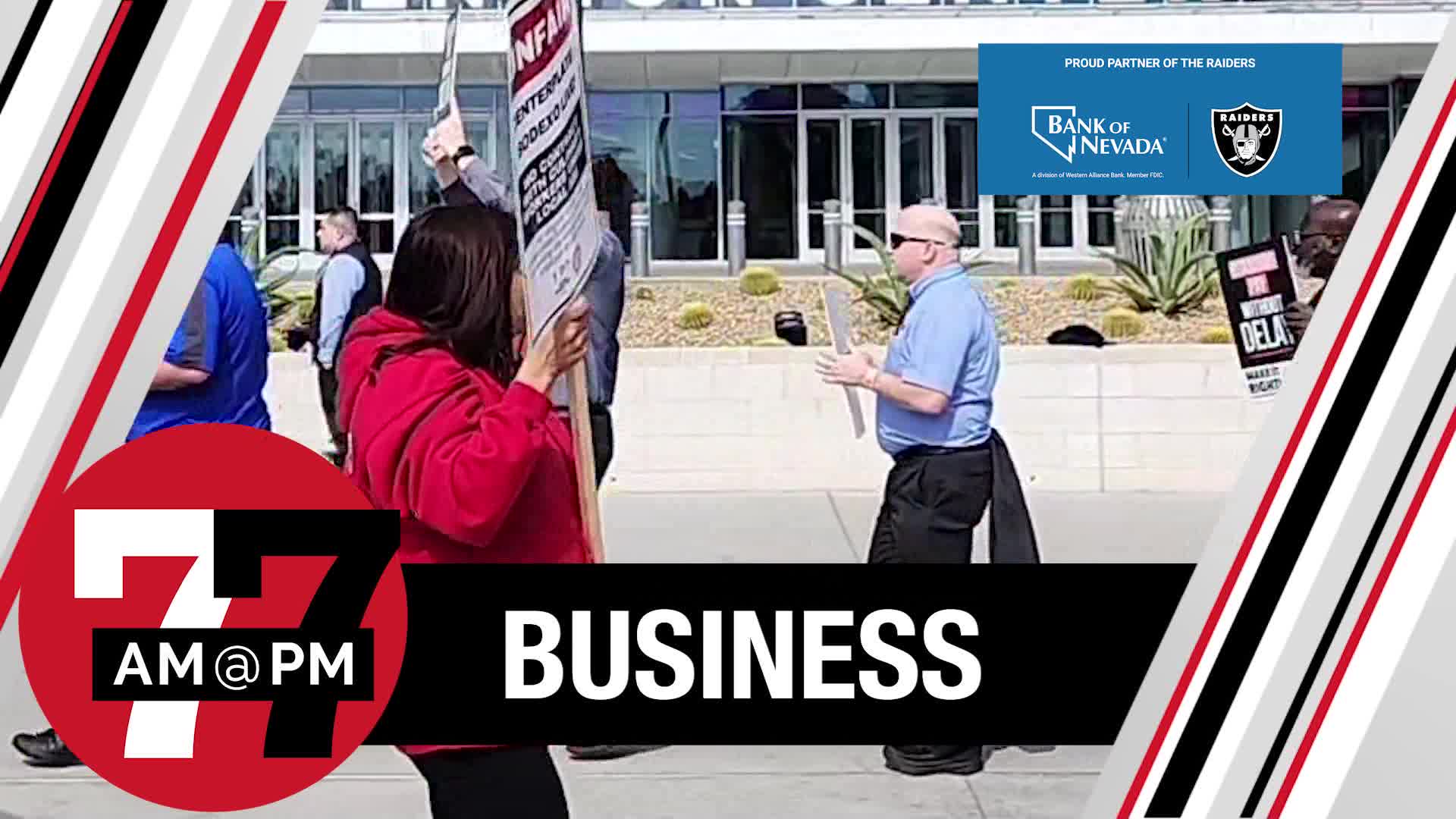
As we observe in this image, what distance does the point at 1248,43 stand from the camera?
2.62 m

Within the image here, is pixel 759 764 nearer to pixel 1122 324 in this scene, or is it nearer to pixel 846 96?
pixel 1122 324

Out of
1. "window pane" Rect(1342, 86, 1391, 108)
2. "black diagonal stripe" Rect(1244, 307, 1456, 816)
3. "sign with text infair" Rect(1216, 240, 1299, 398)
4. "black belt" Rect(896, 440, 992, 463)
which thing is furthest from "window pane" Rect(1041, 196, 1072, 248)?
"black diagonal stripe" Rect(1244, 307, 1456, 816)

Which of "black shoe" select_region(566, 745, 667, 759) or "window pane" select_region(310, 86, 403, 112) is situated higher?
"window pane" select_region(310, 86, 403, 112)

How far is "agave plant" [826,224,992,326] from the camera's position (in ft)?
8.83

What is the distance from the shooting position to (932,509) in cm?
276

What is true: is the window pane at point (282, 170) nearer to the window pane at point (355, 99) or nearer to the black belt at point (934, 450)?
the window pane at point (355, 99)

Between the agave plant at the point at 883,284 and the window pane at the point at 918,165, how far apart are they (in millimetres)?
78

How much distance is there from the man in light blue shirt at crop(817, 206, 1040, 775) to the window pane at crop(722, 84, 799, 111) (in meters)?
0.25

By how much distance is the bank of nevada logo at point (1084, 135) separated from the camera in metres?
2.63

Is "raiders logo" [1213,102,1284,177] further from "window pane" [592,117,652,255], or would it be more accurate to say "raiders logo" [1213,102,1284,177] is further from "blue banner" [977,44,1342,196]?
"window pane" [592,117,652,255]

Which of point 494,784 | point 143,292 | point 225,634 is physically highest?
point 143,292

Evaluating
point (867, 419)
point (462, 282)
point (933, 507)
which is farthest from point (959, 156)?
point (462, 282)

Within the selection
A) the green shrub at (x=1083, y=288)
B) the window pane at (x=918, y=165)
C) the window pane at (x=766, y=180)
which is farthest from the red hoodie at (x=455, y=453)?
the green shrub at (x=1083, y=288)

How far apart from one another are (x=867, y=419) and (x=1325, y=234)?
29.7 inches
